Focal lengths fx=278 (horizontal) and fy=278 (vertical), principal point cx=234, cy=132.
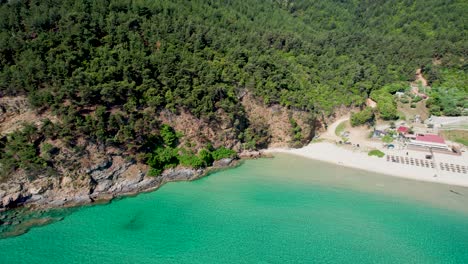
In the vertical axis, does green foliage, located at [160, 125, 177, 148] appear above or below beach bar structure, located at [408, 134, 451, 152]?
above

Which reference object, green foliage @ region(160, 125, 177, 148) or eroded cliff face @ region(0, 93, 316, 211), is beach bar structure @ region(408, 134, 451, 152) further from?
green foliage @ region(160, 125, 177, 148)

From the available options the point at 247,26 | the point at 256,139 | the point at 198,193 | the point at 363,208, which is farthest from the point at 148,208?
the point at 247,26

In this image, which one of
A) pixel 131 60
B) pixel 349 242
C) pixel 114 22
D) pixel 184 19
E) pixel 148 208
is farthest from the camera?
pixel 184 19

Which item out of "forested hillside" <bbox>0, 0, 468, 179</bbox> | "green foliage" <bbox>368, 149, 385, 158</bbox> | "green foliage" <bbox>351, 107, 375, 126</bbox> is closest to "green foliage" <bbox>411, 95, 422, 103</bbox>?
"forested hillside" <bbox>0, 0, 468, 179</bbox>

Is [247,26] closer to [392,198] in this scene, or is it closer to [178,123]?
[178,123]

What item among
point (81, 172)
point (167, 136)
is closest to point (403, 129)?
point (167, 136)

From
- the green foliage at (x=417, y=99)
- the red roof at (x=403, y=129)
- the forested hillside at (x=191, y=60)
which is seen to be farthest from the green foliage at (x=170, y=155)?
the green foliage at (x=417, y=99)
